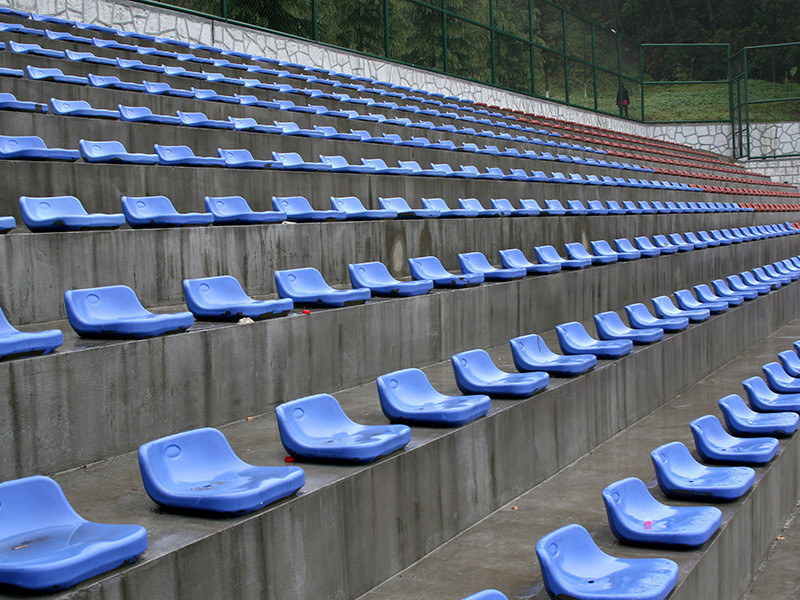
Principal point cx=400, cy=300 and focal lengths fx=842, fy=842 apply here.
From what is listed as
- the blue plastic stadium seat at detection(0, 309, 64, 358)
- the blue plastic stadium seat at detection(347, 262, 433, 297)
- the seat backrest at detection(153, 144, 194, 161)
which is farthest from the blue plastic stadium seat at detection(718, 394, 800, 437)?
the seat backrest at detection(153, 144, 194, 161)

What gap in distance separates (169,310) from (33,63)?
3.72 m

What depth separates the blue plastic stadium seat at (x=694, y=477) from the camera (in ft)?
9.33

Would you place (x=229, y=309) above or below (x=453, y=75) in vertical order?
below

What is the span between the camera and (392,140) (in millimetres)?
7566

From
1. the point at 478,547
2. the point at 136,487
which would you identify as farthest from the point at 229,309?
the point at 478,547

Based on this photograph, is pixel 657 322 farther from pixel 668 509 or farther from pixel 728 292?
pixel 668 509

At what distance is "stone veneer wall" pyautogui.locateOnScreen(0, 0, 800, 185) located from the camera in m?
9.35

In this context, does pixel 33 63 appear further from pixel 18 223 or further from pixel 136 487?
pixel 136 487

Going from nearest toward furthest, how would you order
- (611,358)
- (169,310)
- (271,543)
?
(271,543) → (169,310) → (611,358)

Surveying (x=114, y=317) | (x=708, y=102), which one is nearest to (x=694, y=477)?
(x=114, y=317)

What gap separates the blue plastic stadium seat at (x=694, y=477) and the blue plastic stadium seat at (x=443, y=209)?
315 centimetres

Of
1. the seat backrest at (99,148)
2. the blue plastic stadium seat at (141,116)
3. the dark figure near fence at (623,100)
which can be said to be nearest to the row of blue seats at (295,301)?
the seat backrest at (99,148)

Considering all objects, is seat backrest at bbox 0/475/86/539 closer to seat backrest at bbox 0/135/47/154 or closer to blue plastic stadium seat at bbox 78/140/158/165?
seat backrest at bbox 0/135/47/154

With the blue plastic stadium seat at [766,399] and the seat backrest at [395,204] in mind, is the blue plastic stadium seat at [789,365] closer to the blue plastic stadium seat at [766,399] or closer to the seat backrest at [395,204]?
the blue plastic stadium seat at [766,399]
